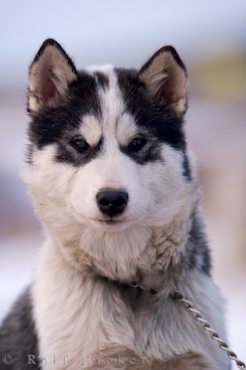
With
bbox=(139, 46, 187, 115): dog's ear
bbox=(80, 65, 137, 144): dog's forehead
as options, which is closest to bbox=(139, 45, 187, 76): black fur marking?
bbox=(139, 46, 187, 115): dog's ear

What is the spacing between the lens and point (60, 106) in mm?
3627

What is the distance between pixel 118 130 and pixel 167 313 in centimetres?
89

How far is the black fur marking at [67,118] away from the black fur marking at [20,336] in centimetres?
81

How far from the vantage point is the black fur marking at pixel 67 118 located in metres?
3.48

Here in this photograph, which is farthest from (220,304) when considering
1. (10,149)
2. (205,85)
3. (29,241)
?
(205,85)

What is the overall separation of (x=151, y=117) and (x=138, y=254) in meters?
0.67

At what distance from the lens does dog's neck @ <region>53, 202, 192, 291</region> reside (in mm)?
3520

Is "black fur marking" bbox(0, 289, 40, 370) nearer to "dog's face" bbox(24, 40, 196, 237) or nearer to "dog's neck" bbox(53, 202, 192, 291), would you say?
"dog's neck" bbox(53, 202, 192, 291)

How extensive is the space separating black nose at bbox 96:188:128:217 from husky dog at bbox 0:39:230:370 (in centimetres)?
2

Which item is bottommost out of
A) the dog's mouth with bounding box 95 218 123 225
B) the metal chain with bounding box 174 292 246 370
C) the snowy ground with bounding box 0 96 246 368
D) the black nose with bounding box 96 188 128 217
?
the snowy ground with bounding box 0 96 246 368

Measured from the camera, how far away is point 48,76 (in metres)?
3.67

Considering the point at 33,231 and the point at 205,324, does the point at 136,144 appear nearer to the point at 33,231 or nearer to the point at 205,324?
the point at 205,324

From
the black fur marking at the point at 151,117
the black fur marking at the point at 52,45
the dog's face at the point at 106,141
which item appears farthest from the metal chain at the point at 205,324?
the black fur marking at the point at 52,45

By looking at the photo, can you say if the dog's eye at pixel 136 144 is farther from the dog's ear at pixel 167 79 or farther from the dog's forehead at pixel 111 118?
the dog's ear at pixel 167 79
